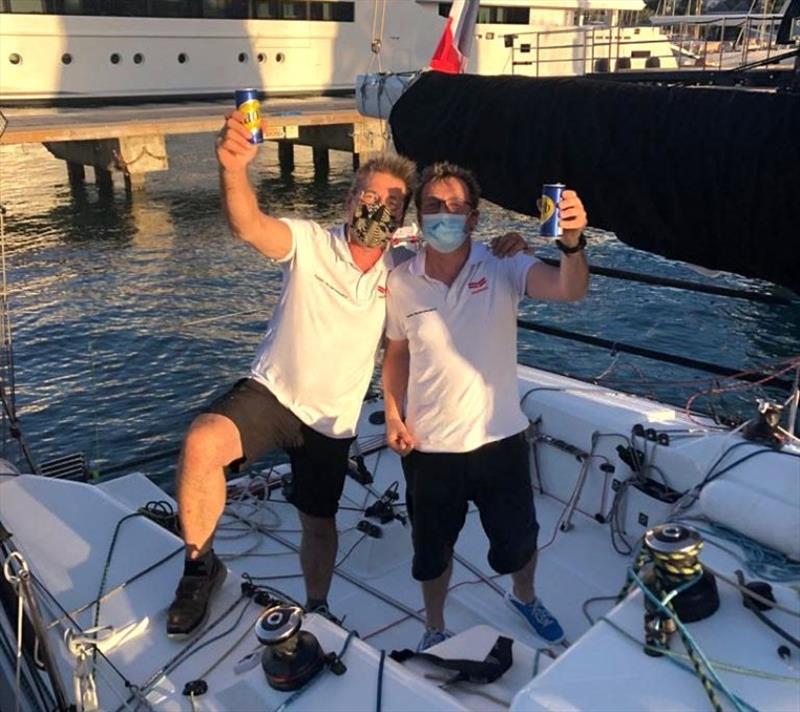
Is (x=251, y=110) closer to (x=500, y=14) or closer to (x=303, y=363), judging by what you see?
(x=303, y=363)

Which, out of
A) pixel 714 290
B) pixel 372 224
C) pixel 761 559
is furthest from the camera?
pixel 714 290

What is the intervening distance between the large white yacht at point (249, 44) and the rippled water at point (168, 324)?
30.2 ft

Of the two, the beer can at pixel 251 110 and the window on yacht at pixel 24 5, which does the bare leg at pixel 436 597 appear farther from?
the window on yacht at pixel 24 5

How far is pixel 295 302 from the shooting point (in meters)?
2.97

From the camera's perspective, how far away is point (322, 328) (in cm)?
298

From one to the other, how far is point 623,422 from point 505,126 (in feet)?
5.45

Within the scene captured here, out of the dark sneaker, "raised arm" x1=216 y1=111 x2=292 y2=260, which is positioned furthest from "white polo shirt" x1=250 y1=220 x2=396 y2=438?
the dark sneaker

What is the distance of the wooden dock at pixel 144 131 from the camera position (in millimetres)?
19578

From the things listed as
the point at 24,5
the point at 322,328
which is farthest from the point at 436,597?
the point at 24,5

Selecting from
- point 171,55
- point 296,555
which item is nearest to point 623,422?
point 296,555

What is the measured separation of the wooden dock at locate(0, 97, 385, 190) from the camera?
19.6 m

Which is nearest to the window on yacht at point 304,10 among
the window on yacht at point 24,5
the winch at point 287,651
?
the window on yacht at point 24,5

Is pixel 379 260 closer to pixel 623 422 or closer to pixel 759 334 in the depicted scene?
pixel 623 422

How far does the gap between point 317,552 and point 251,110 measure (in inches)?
66.7
